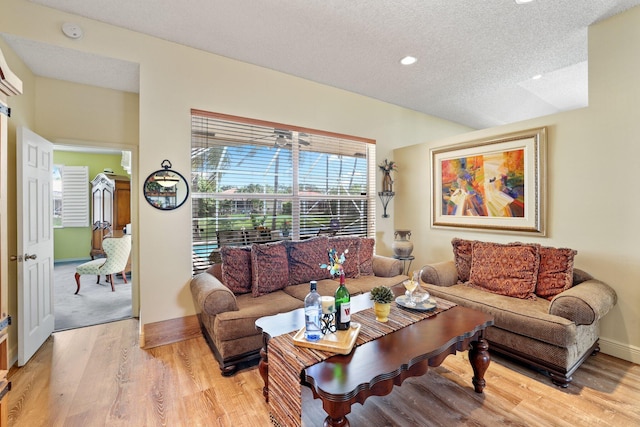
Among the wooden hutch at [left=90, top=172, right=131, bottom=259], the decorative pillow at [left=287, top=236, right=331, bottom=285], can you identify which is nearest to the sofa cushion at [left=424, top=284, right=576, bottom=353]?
the decorative pillow at [left=287, top=236, right=331, bottom=285]

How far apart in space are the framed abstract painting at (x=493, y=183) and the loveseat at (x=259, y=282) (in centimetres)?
123

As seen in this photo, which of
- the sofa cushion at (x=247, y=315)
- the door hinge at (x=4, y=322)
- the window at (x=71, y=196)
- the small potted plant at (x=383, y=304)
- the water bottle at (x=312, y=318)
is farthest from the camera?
the window at (x=71, y=196)

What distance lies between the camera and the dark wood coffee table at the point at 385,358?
1.37m

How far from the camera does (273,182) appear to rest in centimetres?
386

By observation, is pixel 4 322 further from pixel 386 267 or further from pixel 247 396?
pixel 386 267

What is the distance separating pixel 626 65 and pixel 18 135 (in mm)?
5479

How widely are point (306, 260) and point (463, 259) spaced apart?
184 centimetres

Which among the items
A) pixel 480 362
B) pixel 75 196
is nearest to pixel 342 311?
pixel 480 362

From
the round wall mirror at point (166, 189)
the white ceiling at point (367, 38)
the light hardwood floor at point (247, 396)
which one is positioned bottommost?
the light hardwood floor at point (247, 396)

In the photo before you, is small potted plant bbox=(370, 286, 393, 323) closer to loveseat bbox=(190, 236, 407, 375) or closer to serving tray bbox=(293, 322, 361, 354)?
serving tray bbox=(293, 322, 361, 354)

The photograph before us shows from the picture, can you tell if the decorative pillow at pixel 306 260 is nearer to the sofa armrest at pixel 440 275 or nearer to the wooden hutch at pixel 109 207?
the sofa armrest at pixel 440 275

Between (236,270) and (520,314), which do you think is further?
(236,270)

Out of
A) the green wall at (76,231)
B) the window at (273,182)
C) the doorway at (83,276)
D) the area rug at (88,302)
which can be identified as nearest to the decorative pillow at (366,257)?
the window at (273,182)

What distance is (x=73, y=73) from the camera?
3.07 metres
